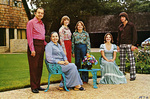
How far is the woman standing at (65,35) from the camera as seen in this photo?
6.61m

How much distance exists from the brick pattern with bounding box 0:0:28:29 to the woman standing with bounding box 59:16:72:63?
59.2 ft

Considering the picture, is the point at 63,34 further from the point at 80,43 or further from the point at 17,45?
the point at 17,45

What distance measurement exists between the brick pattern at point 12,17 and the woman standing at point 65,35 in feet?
59.2

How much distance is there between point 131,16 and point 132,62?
26.4m

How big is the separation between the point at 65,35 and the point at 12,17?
61.5 feet

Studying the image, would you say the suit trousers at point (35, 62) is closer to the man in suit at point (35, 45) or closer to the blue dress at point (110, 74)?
the man in suit at point (35, 45)

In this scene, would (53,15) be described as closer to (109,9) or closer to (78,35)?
(109,9)

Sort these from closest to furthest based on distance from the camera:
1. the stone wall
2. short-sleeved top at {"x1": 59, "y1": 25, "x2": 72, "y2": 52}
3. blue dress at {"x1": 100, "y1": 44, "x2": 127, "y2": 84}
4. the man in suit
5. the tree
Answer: the man in suit
short-sleeved top at {"x1": 59, "y1": 25, "x2": 72, "y2": 52}
blue dress at {"x1": 100, "y1": 44, "x2": 127, "y2": 84}
the stone wall
the tree

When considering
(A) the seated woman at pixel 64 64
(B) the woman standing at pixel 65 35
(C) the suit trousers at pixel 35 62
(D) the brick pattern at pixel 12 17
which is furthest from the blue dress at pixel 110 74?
(D) the brick pattern at pixel 12 17

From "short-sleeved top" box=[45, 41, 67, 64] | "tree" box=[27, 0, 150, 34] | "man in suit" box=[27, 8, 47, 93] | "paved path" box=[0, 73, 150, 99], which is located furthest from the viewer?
"tree" box=[27, 0, 150, 34]

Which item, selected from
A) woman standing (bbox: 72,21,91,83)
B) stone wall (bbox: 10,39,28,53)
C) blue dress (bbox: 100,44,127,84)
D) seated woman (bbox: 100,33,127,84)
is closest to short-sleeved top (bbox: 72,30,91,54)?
woman standing (bbox: 72,21,91,83)

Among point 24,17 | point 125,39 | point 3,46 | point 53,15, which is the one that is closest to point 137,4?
point 53,15

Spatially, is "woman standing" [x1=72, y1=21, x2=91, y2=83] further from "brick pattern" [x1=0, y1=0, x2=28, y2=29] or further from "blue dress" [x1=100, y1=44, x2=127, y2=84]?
"brick pattern" [x1=0, y1=0, x2=28, y2=29]

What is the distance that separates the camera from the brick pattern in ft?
77.4
